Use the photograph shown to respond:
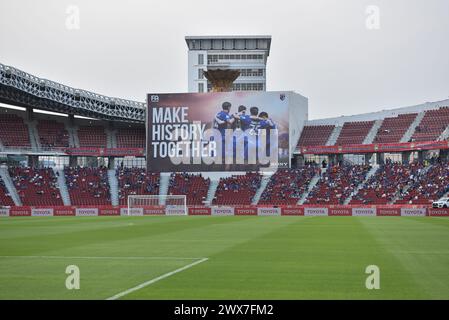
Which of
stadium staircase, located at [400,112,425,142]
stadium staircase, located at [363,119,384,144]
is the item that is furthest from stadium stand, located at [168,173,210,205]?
stadium staircase, located at [400,112,425,142]

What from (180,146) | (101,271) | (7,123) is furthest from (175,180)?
(101,271)

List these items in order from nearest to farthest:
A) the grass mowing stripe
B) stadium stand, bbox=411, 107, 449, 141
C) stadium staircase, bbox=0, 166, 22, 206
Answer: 1. the grass mowing stripe
2. stadium staircase, bbox=0, 166, 22, 206
3. stadium stand, bbox=411, 107, 449, 141

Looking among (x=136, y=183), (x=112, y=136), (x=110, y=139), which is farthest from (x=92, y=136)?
(x=136, y=183)

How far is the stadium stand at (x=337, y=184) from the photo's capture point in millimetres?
79019

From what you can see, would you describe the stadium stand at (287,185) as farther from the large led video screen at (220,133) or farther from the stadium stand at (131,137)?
the stadium stand at (131,137)

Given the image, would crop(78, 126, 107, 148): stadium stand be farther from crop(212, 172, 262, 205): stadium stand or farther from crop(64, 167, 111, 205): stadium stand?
crop(212, 172, 262, 205): stadium stand

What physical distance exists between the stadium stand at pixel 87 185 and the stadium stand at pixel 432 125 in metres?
40.9

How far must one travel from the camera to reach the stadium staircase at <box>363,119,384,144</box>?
89.7 m

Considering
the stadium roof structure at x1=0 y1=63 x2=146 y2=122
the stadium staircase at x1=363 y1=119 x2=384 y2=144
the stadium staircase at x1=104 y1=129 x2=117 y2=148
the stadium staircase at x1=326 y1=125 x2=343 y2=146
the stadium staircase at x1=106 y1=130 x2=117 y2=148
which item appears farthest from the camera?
the stadium staircase at x1=106 y1=130 x2=117 y2=148

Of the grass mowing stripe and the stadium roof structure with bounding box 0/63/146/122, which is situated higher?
the stadium roof structure with bounding box 0/63/146/122

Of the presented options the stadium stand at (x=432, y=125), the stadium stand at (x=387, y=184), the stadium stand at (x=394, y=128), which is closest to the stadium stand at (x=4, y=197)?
the stadium stand at (x=387, y=184)

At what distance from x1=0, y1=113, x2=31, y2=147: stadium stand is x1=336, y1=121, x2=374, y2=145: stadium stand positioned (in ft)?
143

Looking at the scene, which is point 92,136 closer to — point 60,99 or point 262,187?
point 60,99
